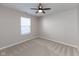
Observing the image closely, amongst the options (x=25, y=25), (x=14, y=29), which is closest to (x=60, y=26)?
(x=25, y=25)

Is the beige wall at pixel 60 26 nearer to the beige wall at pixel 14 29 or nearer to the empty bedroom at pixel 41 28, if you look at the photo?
the empty bedroom at pixel 41 28

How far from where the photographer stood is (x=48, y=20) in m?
1.24

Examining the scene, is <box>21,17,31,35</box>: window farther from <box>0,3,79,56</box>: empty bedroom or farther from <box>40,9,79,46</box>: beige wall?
<box>40,9,79,46</box>: beige wall

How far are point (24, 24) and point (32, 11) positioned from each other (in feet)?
0.89

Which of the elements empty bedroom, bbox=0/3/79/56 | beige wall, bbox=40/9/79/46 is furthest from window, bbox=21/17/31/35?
beige wall, bbox=40/9/79/46

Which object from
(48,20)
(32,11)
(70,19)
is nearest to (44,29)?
(48,20)

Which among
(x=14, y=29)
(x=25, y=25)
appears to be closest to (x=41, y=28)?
(x=25, y=25)

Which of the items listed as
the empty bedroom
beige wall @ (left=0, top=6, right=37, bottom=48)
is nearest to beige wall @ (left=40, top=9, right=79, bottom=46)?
the empty bedroom

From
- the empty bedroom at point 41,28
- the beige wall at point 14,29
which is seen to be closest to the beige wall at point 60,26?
the empty bedroom at point 41,28

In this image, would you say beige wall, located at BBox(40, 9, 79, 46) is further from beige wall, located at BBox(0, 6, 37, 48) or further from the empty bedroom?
beige wall, located at BBox(0, 6, 37, 48)

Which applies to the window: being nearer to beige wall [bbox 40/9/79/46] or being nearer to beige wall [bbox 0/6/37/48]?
beige wall [bbox 0/6/37/48]

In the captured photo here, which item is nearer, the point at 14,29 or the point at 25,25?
the point at 25,25

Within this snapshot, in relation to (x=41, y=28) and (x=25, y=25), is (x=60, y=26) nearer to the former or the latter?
(x=41, y=28)

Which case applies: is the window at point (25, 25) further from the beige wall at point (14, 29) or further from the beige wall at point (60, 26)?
the beige wall at point (60, 26)
